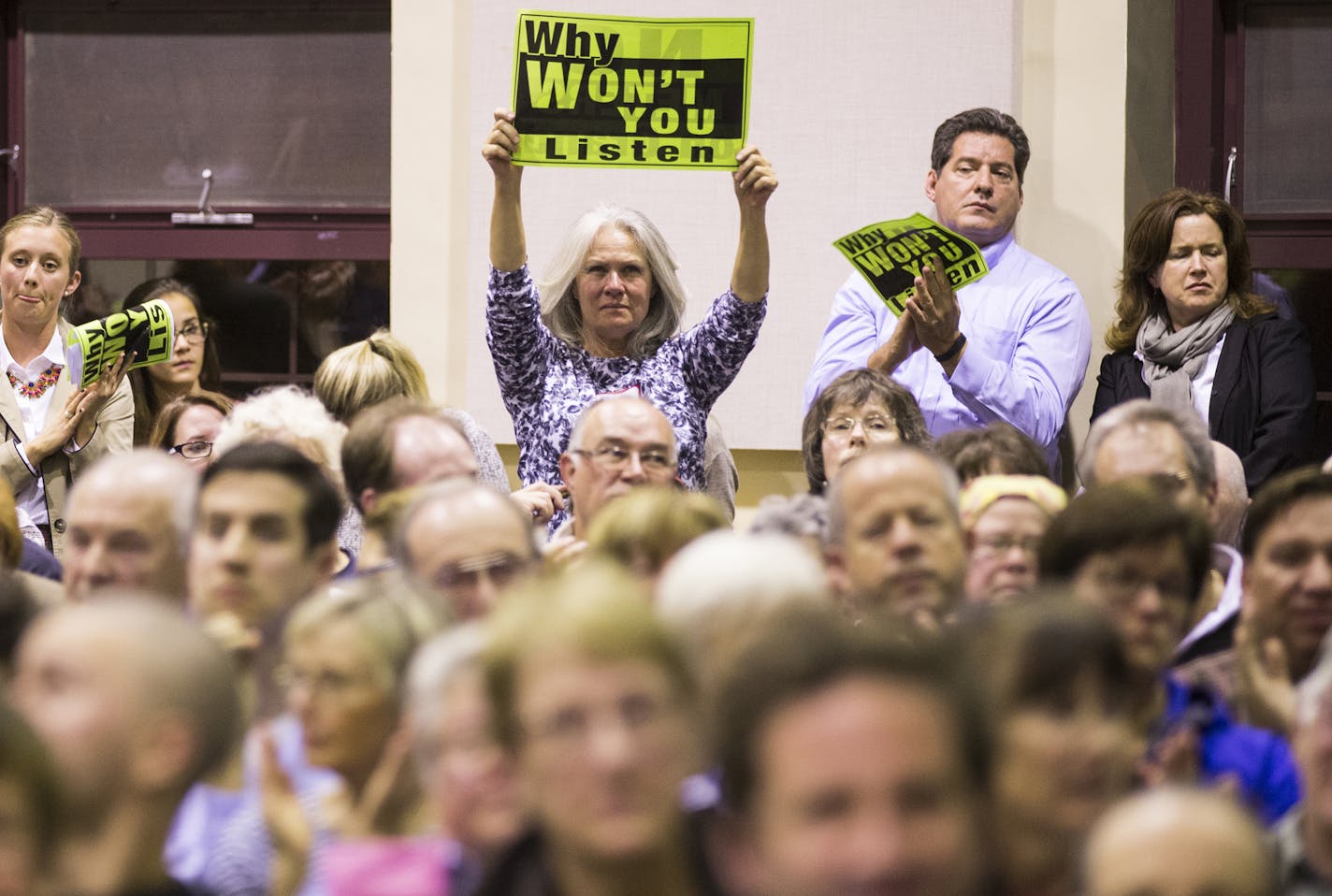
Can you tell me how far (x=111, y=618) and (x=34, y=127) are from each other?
470 centimetres

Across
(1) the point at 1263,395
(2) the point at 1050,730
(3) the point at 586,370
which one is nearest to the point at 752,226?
(3) the point at 586,370

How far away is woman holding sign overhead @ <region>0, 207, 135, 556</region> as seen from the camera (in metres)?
5.16

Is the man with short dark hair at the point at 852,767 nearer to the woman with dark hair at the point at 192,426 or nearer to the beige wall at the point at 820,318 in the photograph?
the woman with dark hair at the point at 192,426

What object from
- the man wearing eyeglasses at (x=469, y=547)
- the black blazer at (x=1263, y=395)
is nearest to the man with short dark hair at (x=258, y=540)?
the man wearing eyeglasses at (x=469, y=547)

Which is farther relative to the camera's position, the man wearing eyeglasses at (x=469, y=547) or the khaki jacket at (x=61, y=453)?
the khaki jacket at (x=61, y=453)

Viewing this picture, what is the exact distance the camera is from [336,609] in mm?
2488

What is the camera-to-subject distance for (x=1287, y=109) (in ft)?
19.5

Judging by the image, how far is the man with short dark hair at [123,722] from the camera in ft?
6.98

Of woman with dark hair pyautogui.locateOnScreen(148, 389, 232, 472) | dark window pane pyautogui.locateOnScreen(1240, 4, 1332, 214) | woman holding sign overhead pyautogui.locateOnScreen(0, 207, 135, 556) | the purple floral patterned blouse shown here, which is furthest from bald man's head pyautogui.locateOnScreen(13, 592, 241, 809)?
dark window pane pyautogui.locateOnScreen(1240, 4, 1332, 214)

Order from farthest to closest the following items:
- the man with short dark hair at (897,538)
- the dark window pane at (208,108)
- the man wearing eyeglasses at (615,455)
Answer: the dark window pane at (208,108) < the man wearing eyeglasses at (615,455) < the man with short dark hair at (897,538)

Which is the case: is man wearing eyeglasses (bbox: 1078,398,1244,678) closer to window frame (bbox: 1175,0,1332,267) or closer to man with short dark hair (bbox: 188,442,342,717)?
man with short dark hair (bbox: 188,442,342,717)

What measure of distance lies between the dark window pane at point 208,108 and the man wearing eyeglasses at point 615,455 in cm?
266

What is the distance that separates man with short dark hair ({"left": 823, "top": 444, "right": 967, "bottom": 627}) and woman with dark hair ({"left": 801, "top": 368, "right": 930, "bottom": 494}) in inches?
37.1

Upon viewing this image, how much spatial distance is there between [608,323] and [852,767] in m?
2.79
